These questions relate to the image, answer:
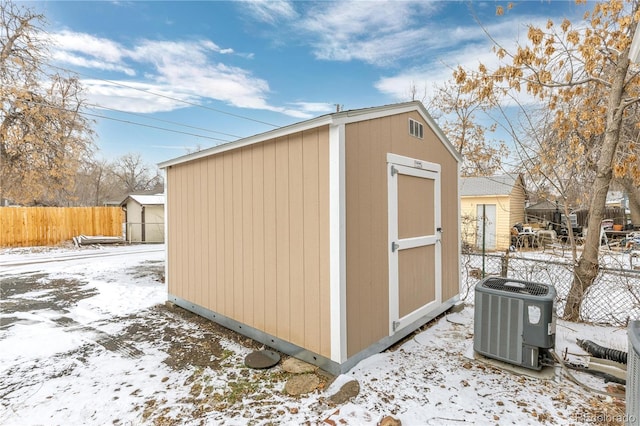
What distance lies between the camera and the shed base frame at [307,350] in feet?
8.51

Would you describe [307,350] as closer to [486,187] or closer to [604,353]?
[604,353]

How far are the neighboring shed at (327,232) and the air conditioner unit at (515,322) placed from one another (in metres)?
0.77

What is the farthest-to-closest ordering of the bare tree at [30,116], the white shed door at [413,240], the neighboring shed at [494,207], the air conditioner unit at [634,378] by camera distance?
the neighboring shed at [494,207]
the bare tree at [30,116]
the white shed door at [413,240]
the air conditioner unit at [634,378]

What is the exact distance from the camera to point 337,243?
8.10 ft

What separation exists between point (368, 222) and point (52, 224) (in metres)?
14.8

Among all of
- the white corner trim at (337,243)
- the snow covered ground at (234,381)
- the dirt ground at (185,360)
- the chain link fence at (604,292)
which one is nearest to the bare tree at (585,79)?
the chain link fence at (604,292)

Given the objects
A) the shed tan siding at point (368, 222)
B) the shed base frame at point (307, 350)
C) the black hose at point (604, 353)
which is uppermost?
the shed tan siding at point (368, 222)

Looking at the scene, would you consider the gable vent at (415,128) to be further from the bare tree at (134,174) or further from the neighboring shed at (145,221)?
the bare tree at (134,174)

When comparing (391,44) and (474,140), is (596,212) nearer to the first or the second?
(391,44)

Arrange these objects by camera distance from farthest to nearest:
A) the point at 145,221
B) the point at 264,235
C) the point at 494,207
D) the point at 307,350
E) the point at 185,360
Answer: the point at 145,221 → the point at 494,207 → the point at 264,235 → the point at 185,360 → the point at 307,350

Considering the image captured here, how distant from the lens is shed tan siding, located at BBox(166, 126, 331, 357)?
2.64m

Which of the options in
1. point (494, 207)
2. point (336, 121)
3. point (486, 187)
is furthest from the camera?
point (486, 187)

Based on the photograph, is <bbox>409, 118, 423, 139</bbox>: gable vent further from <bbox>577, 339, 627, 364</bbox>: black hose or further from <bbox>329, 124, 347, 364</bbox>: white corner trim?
<bbox>577, 339, 627, 364</bbox>: black hose

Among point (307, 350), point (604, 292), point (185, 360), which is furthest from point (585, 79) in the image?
point (185, 360)
